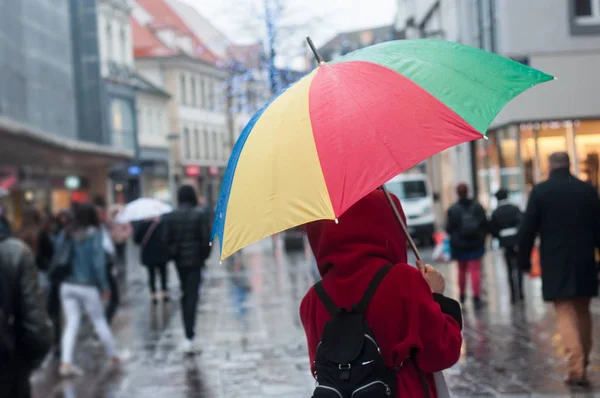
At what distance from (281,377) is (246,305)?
277 inches

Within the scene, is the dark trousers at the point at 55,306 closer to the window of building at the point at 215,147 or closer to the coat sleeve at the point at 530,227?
the coat sleeve at the point at 530,227

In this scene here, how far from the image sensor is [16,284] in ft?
17.8

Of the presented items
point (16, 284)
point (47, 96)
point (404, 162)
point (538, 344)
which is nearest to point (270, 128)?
point (404, 162)

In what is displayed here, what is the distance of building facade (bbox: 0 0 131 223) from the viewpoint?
30375mm

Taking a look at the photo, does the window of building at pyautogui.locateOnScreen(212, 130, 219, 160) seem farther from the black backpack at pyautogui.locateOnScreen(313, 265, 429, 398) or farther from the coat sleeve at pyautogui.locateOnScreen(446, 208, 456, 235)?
the black backpack at pyautogui.locateOnScreen(313, 265, 429, 398)

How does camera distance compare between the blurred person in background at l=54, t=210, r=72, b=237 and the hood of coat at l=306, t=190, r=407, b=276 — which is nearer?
the hood of coat at l=306, t=190, r=407, b=276

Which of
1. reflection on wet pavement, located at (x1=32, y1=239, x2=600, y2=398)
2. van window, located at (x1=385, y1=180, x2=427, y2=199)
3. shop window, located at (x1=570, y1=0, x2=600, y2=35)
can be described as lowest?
reflection on wet pavement, located at (x1=32, y1=239, x2=600, y2=398)

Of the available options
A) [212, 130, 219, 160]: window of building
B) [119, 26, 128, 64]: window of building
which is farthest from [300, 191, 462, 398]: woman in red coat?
[212, 130, 219, 160]: window of building

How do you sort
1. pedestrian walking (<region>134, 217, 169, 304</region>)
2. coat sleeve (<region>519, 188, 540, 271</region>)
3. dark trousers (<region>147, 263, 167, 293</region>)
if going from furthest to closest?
dark trousers (<region>147, 263, 167, 293</region>)
pedestrian walking (<region>134, 217, 169, 304</region>)
coat sleeve (<region>519, 188, 540, 271</region>)

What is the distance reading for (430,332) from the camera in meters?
3.66

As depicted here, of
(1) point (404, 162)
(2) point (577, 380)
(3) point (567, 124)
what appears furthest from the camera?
(3) point (567, 124)

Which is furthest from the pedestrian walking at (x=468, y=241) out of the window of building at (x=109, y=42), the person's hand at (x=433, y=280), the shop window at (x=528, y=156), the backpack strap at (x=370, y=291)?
the window of building at (x=109, y=42)

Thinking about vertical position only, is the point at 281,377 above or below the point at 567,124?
below

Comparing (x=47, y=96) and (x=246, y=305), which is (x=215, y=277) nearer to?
(x=246, y=305)
